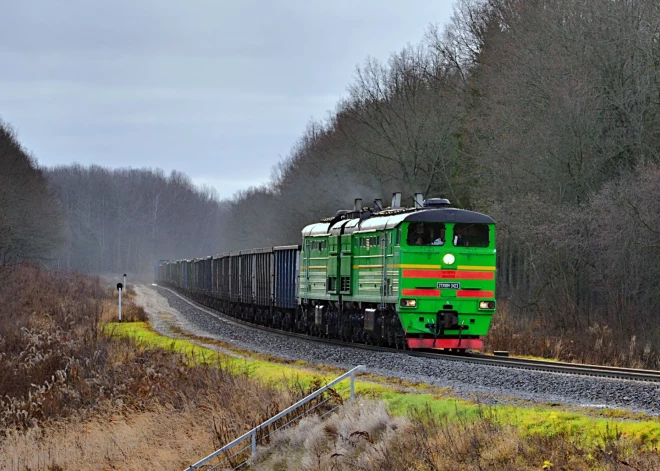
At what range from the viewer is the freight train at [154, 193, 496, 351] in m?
20.5

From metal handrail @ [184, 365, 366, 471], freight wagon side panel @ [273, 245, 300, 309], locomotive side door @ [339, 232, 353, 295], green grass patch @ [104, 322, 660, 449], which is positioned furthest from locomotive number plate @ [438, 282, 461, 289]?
freight wagon side panel @ [273, 245, 300, 309]

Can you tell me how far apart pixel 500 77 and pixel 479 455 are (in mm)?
28995

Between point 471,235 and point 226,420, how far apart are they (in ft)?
30.1

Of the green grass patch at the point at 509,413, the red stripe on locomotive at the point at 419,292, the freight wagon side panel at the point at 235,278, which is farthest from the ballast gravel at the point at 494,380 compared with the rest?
the freight wagon side panel at the point at 235,278

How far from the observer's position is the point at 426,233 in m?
20.8

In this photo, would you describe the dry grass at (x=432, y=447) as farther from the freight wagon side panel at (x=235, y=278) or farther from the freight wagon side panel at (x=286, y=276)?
the freight wagon side panel at (x=235, y=278)

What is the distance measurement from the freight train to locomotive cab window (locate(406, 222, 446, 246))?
0.02m

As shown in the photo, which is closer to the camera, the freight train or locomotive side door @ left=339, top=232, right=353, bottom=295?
the freight train

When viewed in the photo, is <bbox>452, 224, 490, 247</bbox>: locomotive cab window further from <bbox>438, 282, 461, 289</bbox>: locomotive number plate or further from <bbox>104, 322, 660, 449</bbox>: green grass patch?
<bbox>104, 322, 660, 449</bbox>: green grass patch

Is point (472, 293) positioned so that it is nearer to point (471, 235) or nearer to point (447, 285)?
point (447, 285)

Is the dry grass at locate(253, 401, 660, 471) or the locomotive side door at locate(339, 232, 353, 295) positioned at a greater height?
the locomotive side door at locate(339, 232, 353, 295)

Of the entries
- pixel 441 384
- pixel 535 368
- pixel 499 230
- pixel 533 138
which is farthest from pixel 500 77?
pixel 441 384

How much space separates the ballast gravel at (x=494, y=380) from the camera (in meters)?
12.5

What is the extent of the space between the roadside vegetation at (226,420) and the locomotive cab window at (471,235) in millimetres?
4543
